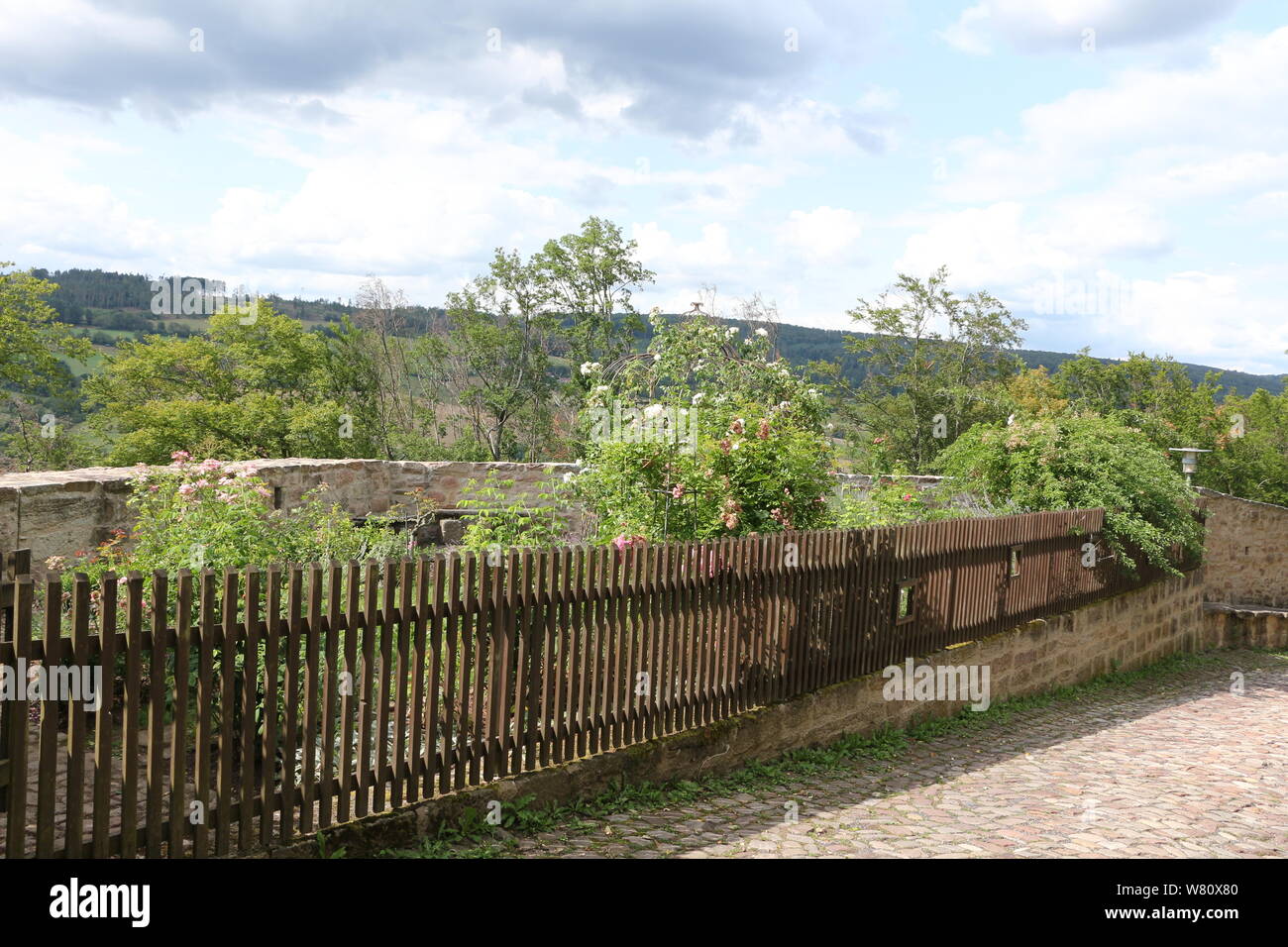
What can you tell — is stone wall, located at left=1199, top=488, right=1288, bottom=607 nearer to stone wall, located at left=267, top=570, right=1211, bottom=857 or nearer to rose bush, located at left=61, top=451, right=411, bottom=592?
stone wall, located at left=267, top=570, right=1211, bottom=857

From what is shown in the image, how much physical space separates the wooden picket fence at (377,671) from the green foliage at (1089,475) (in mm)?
5486

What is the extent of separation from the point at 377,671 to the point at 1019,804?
3.91 metres

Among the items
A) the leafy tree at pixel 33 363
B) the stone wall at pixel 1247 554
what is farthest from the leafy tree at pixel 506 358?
the stone wall at pixel 1247 554

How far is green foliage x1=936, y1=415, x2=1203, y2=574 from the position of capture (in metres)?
11.9

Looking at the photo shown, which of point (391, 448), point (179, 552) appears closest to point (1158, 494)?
point (179, 552)

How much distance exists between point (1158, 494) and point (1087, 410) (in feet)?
5.63

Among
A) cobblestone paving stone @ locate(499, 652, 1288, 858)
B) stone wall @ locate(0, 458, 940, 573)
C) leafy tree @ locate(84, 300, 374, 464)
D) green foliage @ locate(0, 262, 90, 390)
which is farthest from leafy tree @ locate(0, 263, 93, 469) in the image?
cobblestone paving stone @ locate(499, 652, 1288, 858)

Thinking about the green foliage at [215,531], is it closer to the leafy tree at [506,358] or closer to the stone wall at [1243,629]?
the stone wall at [1243,629]

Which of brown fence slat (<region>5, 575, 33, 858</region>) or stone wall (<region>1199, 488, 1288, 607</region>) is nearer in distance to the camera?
brown fence slat (<region>5, 575, 33, 858</region>)

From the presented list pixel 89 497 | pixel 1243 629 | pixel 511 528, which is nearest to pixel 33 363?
pixel 89 497

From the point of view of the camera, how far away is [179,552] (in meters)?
5.45

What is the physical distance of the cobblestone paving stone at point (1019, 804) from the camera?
4945 mm

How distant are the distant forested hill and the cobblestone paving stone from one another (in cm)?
2962

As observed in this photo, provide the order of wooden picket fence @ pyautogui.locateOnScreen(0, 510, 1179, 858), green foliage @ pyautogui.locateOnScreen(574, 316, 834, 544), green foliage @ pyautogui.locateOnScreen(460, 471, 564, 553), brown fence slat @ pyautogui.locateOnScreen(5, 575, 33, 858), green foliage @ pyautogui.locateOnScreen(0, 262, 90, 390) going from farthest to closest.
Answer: green foliage @ pyautogui.locateOnScreen(0, 262, 90, 390), green foliage @ pyautogui.locateOnScreen(574, 316, 834, 544), green foliage @ pyautogui.locateOnScreen(460, 471, 564, 553), wooden picket fence @ pyautogui.locateOnScreen(0, 510, 1179, 858), brown fence slat @ pyautogui.locateOnScreen(5, 575, 33, 858)
